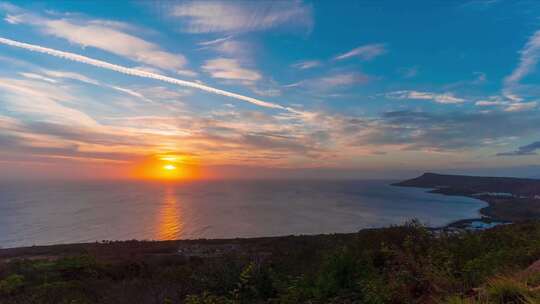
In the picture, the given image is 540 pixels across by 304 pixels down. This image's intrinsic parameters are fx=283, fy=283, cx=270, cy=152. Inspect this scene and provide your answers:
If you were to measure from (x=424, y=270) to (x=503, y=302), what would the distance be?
1.71m

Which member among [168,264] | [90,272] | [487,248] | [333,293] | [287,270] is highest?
[487,248]

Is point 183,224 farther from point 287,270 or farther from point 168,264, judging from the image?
point 287,270

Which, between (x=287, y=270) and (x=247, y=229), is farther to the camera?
(x=247, y=229)

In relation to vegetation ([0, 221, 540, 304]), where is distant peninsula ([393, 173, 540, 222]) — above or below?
below

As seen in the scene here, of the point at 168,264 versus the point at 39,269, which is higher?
the point at 39,269

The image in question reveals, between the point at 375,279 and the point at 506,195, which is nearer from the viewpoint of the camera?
the point at 375,279

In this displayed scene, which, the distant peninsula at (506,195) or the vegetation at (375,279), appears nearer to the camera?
the vegetation at (375,279)

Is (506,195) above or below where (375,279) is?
below

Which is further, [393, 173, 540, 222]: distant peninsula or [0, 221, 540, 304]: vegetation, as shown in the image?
[393, 173, 540, 222]: distant peninsula

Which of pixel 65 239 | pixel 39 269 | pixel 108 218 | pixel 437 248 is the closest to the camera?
pixel 437 248

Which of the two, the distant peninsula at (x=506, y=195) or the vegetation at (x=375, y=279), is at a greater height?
the vegetation at (x=375, y=279)

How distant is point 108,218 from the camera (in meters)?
73.9

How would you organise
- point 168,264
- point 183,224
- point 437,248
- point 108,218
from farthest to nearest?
point 108,218 < point 183,224 < point 168,264 < point 437,248

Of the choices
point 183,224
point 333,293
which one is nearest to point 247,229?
point 183,224
